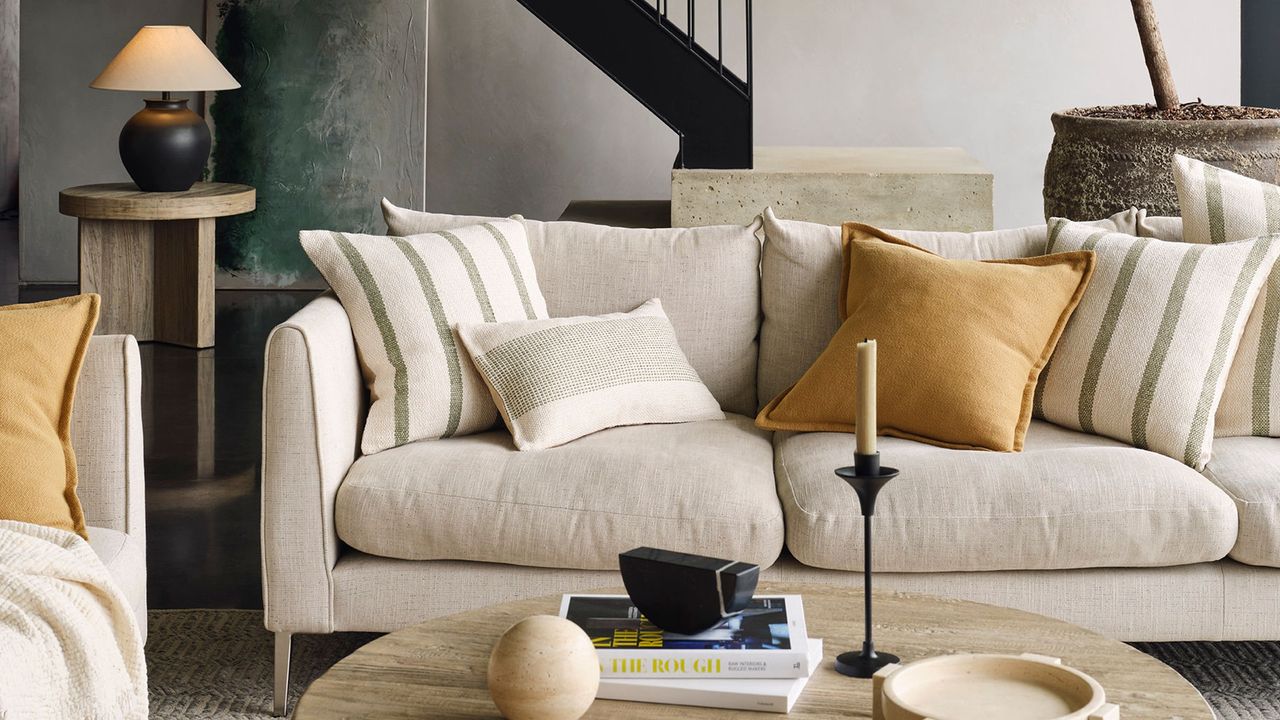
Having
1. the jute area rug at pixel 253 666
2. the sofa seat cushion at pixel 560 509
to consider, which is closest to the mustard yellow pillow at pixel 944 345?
the sofa seat cushion at pixel 560 509

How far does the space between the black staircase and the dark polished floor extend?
70.8 inches

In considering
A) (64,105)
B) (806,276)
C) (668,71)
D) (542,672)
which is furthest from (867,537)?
(64,105)

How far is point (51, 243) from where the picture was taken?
7230 millimetres

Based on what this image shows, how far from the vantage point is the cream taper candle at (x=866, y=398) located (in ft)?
4.94

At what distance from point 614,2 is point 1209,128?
235cm

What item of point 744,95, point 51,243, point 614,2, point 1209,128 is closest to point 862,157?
point 744,95

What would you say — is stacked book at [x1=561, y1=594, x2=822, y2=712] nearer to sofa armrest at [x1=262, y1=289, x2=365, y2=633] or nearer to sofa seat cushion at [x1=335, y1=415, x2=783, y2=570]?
sofa seat cushion at [x1=335, y1=415, x2=783, y2=570]

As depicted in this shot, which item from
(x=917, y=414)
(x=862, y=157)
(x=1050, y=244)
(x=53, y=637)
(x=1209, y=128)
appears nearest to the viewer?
(x=53, y=637)

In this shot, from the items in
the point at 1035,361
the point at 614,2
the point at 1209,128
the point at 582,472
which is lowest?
the point at 582,472

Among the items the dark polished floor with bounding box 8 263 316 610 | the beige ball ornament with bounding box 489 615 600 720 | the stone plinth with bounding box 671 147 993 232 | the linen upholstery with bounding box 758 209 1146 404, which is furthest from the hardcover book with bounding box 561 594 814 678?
the stone plinth with bounding box 671 147 993 232

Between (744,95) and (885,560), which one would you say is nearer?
(885,560)

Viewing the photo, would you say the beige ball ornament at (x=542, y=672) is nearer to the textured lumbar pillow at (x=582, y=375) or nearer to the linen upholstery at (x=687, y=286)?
the textured lumbar pillow at (x=582, y=375)

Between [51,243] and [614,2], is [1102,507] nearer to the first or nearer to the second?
[614,2]

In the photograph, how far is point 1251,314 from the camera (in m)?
2.73
